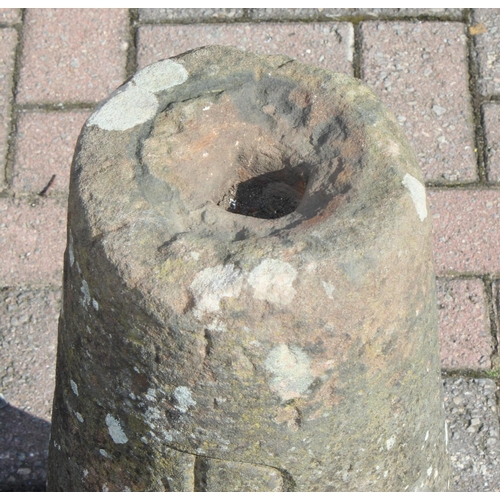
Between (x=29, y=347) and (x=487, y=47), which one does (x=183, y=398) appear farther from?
(x=487, y=47)

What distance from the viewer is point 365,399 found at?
1.56 meters

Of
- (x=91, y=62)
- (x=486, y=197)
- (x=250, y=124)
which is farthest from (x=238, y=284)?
(x=91, y=62)

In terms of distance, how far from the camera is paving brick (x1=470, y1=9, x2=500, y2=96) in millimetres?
3289

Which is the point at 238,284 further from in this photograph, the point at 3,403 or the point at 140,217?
the point at 3,403

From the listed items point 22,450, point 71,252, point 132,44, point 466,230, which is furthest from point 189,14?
point 71,252

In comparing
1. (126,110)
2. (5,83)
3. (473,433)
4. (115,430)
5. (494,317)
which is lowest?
(473,433)

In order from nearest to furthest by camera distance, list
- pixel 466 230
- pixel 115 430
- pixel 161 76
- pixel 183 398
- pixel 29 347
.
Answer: pixel 183 398 → pixel 115 430 → pixel 161 76 → pixel 29 347 → pixel 466 230

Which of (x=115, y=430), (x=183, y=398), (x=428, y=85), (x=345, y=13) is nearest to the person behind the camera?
(x=183, y=398)

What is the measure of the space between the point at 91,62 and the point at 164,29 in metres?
0.30

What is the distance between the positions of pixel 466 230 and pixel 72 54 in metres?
1.56

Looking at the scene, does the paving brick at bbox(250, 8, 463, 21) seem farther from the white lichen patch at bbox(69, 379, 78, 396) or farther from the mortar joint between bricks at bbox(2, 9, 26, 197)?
the white lichen patch at bbox(69, 379, 78, 396)

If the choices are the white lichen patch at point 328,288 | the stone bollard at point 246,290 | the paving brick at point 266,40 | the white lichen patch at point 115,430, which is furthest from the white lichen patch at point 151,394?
the paving brick at point 266,40

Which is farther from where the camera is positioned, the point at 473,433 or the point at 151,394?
the point at 473,433

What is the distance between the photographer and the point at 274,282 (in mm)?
1411
